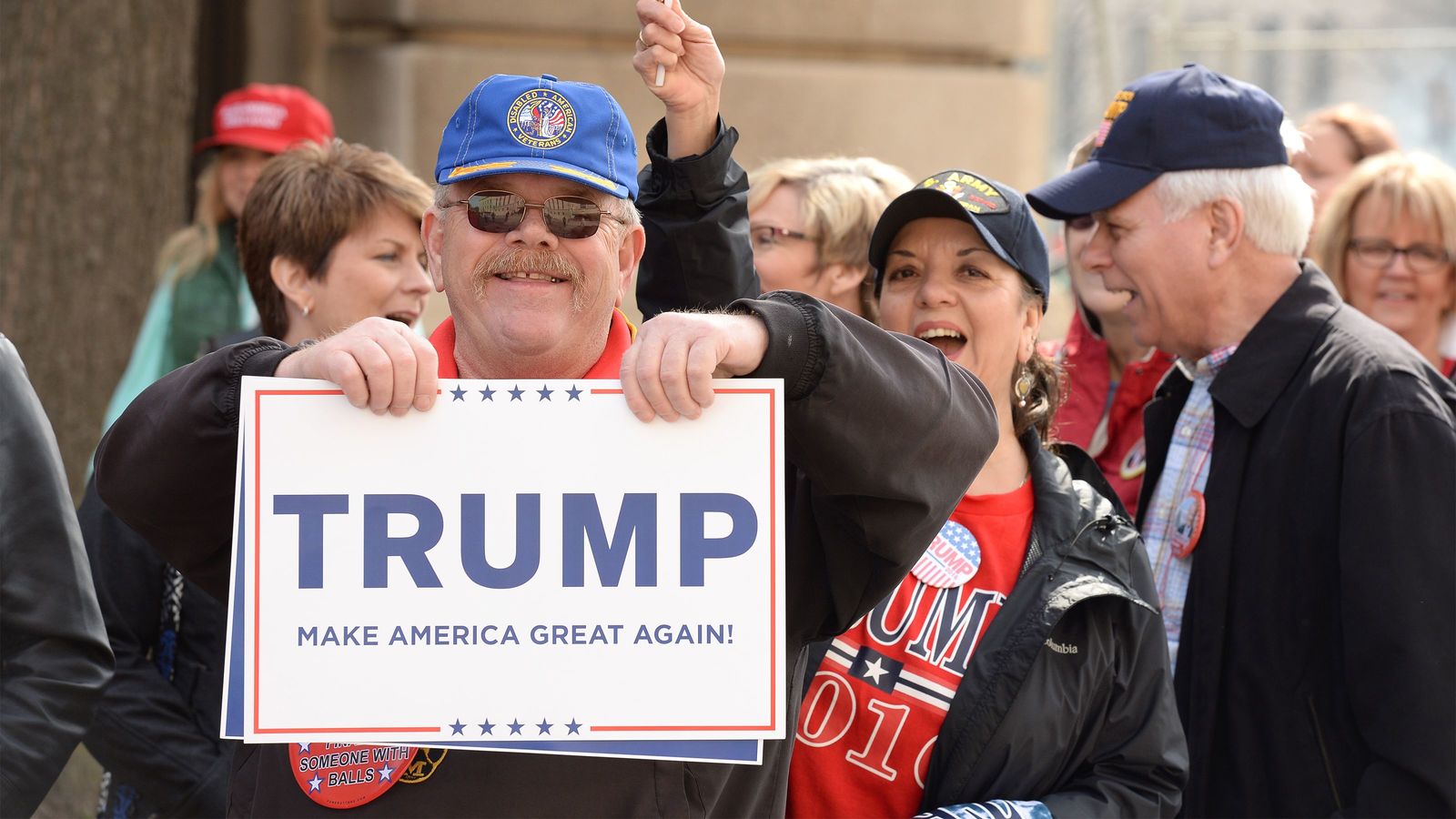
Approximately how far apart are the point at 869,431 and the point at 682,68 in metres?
0.79

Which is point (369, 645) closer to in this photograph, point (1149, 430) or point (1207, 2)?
point (1149, 430)

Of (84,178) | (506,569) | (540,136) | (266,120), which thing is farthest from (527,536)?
(84,178)

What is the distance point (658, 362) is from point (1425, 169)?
Result: 10.5ft

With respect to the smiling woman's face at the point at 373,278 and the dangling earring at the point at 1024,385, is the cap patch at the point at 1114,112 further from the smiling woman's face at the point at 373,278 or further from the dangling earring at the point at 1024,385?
the smiling woman's face at the point at 373,278

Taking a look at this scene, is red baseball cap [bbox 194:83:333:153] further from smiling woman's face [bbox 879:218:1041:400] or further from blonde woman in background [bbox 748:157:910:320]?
smiling woman's face [bbox 879:218:1041:400]

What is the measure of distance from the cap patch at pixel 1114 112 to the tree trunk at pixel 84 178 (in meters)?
3.43

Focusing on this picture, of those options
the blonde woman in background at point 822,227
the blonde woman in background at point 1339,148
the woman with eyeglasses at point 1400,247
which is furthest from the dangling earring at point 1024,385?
the blonde woman in background at point 1339,148

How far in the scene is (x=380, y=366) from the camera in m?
1.88

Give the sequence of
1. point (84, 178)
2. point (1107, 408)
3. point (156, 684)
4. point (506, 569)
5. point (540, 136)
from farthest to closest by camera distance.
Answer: point (84, 178) → point (1107, 408) → point (156, 684) → point (540, 136) → point (506, 569)

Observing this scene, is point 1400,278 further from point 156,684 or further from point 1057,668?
point 156,684

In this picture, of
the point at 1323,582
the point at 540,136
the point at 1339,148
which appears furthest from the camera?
the point at 1339,148

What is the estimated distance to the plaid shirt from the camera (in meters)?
3.08

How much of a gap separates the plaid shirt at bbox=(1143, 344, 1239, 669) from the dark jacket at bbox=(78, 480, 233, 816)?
1.80 metres

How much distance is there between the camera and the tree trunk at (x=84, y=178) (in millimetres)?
5070
